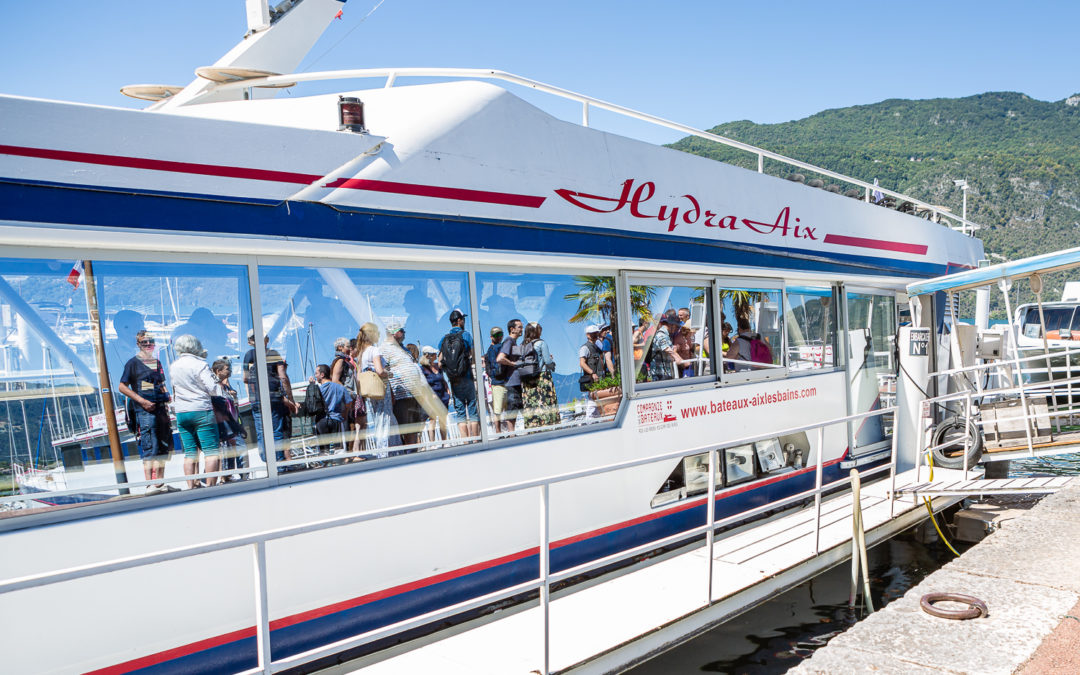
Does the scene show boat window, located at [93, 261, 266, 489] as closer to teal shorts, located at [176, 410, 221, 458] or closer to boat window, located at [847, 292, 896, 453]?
teal shorts, located at [176, 410, 221, 458]

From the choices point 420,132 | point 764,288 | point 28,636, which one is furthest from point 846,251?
point 28,636

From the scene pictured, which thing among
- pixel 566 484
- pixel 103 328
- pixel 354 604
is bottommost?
pixel 354 604

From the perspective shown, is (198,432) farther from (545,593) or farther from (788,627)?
(788,627)

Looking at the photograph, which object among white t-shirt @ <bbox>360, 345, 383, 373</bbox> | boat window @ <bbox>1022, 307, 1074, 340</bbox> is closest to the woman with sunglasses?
white t-shirt @ <bbox>360, 345, 383, 373</bbox>

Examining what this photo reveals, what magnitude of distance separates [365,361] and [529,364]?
1218 mm

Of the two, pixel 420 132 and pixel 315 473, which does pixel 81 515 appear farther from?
pixel 420 132

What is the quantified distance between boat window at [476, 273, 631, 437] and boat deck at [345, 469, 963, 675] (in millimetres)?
1164

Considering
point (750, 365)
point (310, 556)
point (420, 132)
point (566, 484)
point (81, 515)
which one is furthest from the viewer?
point (750, 365)

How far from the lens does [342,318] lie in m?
4.12

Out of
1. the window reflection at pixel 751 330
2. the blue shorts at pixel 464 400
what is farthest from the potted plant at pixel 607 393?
the window reflection at pixel 751 330

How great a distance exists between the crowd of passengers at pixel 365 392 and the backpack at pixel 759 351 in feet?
4.20

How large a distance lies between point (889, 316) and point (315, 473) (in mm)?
7603

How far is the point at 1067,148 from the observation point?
9588cm

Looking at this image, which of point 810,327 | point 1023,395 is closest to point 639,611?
point 810,327
